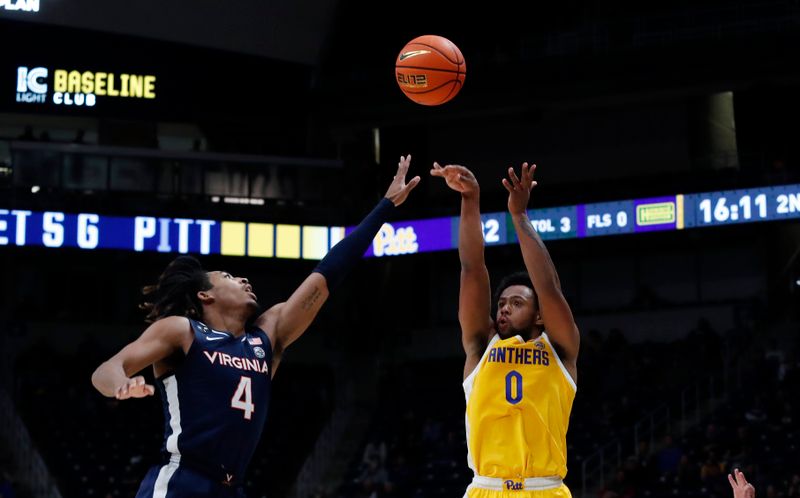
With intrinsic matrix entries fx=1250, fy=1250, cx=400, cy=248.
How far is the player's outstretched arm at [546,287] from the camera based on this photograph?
5.89 meters

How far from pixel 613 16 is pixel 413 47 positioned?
51.0 ft

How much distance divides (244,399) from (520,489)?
1.59 metres

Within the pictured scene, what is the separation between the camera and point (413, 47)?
420 inches

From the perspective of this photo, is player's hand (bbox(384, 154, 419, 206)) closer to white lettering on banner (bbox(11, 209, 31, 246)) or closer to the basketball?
the basketball

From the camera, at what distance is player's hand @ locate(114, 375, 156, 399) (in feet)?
13.3

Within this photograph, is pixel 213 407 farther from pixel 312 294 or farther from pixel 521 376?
pixel 521 376

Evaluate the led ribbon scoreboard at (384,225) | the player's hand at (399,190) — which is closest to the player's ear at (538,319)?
the player's hand at (399,190)

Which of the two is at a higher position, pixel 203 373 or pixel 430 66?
pixel 430 66

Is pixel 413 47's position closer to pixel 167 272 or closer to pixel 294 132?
pixel 167 272

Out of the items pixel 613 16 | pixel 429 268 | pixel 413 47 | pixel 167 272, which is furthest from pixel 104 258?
pixel 167 272

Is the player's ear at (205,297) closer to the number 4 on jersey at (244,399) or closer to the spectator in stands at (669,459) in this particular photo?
the number 4 on jersey at (244,399)

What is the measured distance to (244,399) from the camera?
4.84 m

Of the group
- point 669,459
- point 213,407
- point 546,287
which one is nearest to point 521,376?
point 546,287

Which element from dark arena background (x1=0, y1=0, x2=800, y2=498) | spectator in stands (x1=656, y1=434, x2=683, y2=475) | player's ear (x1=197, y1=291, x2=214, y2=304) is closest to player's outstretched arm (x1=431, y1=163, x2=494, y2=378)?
player's ear (x1=197, y1=291, x2=214, y2=304)
